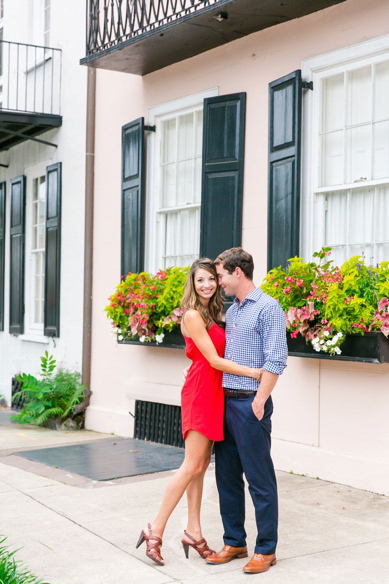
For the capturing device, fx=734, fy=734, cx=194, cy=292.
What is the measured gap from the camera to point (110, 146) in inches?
348

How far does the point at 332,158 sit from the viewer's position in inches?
248

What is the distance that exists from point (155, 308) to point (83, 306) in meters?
2.02

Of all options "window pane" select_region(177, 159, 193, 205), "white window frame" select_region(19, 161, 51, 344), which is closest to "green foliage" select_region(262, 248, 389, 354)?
"window pane" select_region(177, 159, 193, 205)

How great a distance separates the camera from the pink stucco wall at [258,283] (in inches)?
228

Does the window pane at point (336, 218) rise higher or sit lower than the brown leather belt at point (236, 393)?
higher

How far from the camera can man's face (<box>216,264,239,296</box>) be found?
404 centimetres

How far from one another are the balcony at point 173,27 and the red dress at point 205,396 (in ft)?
11.2

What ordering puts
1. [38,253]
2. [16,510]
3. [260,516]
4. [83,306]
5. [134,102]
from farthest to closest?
[38,253]
[83,306]
[134,102]
[16,510]
[260,516]

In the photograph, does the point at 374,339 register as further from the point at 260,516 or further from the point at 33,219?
the point at 33,219

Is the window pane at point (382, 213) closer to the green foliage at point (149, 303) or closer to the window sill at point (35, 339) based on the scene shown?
the green foliage at point (149, 303)

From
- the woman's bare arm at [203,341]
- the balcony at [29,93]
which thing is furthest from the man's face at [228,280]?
the balcony at [29,93]

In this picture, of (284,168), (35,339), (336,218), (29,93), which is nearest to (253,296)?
(336,218)

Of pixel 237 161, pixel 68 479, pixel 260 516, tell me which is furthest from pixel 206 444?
pixel 237 161

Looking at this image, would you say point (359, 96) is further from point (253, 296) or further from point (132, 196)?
point (132, 196)
